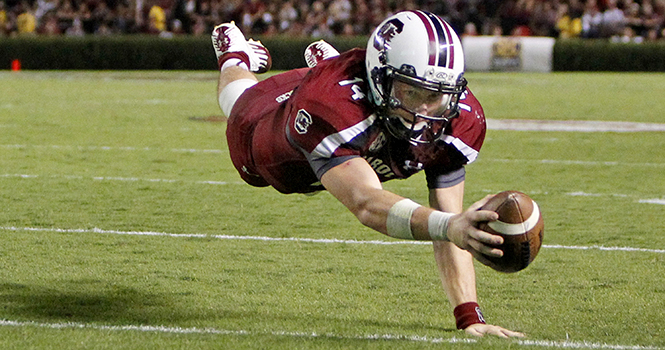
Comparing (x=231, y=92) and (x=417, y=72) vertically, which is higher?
(x=417, y=72)

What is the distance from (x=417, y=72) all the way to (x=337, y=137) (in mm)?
392

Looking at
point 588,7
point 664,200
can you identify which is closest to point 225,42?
point 664,200

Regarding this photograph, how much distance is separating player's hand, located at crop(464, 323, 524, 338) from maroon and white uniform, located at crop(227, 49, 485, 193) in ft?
2.01

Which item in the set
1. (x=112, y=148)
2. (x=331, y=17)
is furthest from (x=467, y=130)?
(x=331, y=17)

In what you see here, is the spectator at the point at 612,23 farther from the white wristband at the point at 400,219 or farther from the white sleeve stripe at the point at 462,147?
the white wristband at the point at 400,219

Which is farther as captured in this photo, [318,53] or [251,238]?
[251,238]

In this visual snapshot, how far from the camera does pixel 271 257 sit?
5.76 metres

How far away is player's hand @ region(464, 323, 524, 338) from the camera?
4.05 m

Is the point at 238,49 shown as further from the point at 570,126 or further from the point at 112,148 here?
the point at 570,126

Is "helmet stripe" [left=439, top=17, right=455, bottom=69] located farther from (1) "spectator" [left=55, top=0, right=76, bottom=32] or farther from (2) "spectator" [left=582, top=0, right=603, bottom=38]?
(1) "spectator" [left=55, top=0, right=76, bottom=32]

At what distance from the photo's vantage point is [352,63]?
13.1 feet

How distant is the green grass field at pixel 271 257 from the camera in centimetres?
414

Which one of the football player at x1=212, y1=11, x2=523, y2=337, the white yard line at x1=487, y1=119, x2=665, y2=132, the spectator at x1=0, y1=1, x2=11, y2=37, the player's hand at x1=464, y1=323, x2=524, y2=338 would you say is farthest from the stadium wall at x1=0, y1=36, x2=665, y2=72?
the player's hand at x1=464, y1=323, x2=524, y2=338

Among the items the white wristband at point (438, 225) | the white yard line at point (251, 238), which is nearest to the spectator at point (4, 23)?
the white yard line at point (251, 238)
